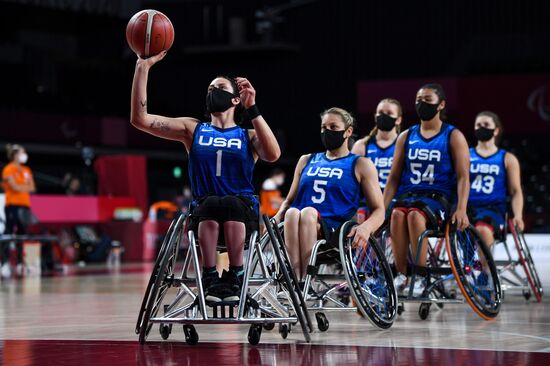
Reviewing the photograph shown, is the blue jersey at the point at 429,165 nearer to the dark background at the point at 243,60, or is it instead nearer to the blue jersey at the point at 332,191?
the blue jersey at the point at 332,191

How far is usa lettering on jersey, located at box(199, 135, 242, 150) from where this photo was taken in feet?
17.2

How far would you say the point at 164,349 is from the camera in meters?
4.87

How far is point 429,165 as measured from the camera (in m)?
7.05

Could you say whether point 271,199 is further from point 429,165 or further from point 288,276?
point 288,276

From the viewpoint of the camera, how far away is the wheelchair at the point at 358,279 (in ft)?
18.6

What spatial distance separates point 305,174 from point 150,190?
22.3 meters

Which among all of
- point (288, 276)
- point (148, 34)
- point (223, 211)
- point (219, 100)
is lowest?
point (288, 276)

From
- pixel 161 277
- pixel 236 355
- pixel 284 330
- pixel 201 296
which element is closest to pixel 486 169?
pixel 284 330

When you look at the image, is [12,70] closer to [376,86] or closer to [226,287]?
[376,86]

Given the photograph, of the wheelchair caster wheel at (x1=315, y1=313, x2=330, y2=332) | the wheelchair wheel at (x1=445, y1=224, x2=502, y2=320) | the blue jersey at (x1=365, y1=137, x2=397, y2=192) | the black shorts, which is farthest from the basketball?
the blue jersey at (x1=365, y1=137, x2=397, y2=192)

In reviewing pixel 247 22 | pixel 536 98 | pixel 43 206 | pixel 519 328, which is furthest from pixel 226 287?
pixel 247 22

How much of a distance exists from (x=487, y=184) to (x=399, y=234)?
205cm

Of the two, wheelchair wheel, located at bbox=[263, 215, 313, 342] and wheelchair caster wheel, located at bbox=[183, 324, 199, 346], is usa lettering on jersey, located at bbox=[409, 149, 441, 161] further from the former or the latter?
wheelchair caster wheel, located at bbox=[183, 324, 199, 346]

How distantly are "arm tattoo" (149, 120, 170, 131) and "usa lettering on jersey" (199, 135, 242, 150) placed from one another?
19 cm
